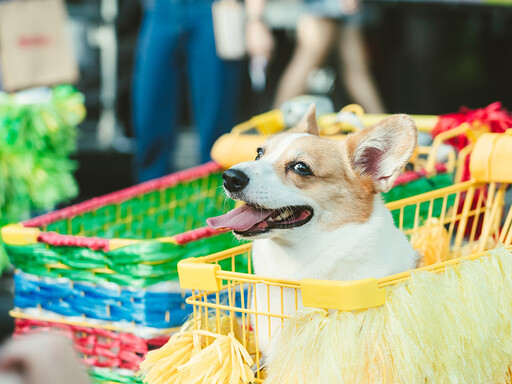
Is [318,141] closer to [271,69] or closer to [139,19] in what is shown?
[139,19]

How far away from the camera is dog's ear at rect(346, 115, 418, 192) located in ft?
5.34

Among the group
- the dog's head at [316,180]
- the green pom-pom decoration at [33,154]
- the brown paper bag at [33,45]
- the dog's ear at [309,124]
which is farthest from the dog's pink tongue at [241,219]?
the brown paper bag at [33,45]

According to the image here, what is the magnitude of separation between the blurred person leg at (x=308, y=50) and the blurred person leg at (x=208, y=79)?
1134mm

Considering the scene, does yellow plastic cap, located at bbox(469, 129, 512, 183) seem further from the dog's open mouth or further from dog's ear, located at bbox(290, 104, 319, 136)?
the dog's open mouth

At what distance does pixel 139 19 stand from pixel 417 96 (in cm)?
256

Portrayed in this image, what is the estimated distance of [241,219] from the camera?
1.59 metres

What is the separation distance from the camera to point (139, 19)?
521 cm

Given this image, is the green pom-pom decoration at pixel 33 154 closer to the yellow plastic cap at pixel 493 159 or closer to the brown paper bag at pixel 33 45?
the brown paper bag at pixel 33 45

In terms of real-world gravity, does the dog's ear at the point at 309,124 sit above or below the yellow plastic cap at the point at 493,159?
above

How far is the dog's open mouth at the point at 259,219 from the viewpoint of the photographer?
5.14 feet

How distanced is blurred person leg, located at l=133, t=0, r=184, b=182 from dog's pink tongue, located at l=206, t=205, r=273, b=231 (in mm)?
1806

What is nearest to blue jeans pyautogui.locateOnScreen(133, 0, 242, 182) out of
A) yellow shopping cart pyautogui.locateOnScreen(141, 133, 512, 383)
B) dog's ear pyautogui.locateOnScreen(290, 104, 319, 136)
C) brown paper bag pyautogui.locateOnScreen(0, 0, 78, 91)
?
brown paper bag pyautogui.locateOnScreen(0, 0, 78, 91)

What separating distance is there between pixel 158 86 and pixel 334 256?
1945 millimetres

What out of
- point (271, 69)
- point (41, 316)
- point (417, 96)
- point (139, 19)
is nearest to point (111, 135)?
point (139, 19)
